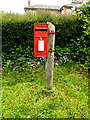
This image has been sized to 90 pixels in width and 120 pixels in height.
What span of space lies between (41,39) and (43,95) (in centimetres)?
132

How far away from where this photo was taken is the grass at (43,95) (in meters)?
2.47

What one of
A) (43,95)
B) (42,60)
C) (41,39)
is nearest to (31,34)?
(42,60)

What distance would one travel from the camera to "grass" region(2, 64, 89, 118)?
2.47 meters

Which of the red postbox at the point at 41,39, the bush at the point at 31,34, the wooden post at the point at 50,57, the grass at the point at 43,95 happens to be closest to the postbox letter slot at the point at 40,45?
the red postbox at the point at 41,39

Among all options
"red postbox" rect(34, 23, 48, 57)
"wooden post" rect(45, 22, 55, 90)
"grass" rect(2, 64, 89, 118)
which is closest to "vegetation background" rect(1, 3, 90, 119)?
"grass" rect(2, 64, 89, 118)

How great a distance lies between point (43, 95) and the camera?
9.48 ft

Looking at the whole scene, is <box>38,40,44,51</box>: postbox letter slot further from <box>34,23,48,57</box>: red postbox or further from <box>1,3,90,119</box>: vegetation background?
<box>1,3,90,119</box>: vegetation background

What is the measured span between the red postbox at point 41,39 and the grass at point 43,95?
0.96 metres

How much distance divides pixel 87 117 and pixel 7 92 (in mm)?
1982

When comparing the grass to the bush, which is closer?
the grass

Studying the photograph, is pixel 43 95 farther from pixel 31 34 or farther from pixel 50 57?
pixel 31 34

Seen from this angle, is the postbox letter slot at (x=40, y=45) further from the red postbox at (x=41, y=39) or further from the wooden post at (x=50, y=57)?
the wooden post at (x=50, y=57)

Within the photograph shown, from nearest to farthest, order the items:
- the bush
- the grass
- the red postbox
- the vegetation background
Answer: the grass < the red postbox < the vegetation background < the bush

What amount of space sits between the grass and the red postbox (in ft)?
3.14
